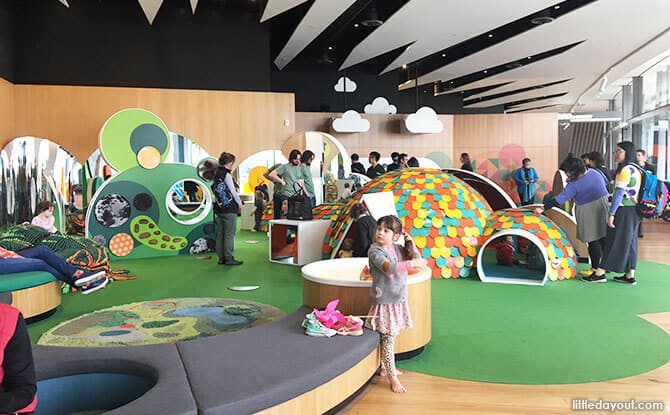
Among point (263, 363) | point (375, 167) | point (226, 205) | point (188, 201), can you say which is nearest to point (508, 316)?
point (263, 363)

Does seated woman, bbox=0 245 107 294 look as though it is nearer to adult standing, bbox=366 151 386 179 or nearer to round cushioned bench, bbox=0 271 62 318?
round cushioned bench, bbox=0 271 62 318

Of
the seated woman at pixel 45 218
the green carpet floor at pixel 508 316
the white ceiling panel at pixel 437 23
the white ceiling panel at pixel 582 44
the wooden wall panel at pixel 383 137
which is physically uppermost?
the white ceiling panel at pixel 437 23

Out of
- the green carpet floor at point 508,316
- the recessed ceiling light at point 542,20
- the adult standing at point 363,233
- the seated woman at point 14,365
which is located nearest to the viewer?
the seated woman at point 14,365

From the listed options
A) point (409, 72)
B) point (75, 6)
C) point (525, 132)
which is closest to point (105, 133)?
point (75, 6)

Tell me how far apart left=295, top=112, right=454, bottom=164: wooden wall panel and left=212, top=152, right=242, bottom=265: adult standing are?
30.6 ft

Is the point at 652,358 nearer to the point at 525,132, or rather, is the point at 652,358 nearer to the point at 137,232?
the point at 137,232

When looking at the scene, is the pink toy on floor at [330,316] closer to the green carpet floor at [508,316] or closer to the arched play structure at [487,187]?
the green carpet floor at [508,316]

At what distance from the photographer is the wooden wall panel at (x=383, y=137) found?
17.2m

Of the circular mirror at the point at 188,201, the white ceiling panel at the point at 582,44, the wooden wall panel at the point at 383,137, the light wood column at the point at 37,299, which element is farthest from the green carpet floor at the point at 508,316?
the wooden wall panel at the point at 383,137

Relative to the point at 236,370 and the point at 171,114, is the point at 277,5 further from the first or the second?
the point at 236,370

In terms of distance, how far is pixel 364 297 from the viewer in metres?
3.97

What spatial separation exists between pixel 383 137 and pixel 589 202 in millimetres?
10798

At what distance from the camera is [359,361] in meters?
3.35

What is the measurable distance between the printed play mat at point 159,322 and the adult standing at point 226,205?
216 centimetres
